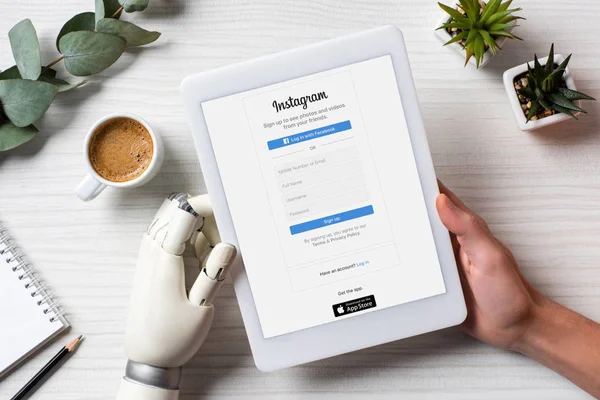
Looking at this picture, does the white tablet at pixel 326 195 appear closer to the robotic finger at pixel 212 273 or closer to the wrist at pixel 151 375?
the robotic finger at pixel 212 273

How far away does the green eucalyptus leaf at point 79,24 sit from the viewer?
0.79 m

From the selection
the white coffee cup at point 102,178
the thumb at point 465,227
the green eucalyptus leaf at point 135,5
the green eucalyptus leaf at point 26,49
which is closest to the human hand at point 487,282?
the thumb at point 465,227

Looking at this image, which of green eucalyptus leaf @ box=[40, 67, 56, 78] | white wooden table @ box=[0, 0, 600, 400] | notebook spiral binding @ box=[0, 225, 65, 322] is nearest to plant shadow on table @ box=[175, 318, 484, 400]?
white wooden table @ box=[0, 0, 600, 400]

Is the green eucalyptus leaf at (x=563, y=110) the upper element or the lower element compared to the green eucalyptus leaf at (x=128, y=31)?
lower

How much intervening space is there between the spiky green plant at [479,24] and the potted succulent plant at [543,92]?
0.06m

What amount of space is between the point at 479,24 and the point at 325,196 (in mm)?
320

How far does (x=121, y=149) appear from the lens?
0.76 metres

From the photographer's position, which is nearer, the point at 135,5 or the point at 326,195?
the point at 326,195

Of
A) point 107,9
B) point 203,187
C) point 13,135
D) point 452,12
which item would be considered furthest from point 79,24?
point 452,12

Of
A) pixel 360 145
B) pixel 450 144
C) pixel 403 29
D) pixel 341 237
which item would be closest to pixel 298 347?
pixel 341 237

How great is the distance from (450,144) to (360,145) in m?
0.21

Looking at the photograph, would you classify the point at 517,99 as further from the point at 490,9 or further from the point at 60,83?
the point at 60,83

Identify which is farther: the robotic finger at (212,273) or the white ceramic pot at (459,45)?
the white ceramic pot at (459,45)

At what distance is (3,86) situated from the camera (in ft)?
2.52
